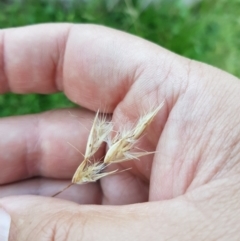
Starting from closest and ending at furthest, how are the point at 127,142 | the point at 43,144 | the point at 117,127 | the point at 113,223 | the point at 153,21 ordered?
the point at 113,223
the point at 127,142
the point at 117,127
the point at 43,144
the point at 153,21

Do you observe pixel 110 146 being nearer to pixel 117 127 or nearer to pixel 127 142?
pixel 127 142

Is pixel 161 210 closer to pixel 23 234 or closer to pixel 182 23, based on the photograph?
pixel 23 234

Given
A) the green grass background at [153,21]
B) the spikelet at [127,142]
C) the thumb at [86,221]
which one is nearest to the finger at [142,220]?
the thumb at [86,221]

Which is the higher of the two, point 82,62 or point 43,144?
point 82,62

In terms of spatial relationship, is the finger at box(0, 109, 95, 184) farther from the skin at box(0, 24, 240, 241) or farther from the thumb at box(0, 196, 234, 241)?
the thumb at box(0, 196, 234, 241)

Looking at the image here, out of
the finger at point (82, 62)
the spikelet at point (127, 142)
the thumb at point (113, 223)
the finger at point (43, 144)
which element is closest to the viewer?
the thumb at point (113, 223)

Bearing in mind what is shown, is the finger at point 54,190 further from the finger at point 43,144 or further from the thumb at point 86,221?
the thumb at point 86,221

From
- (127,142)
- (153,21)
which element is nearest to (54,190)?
(127,142)
